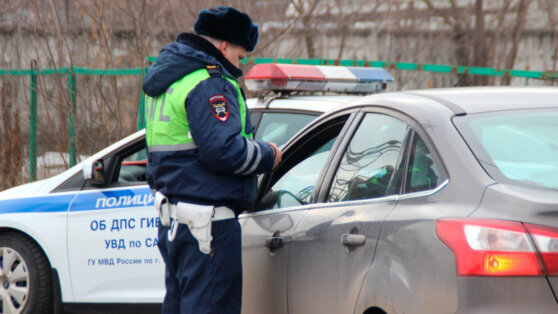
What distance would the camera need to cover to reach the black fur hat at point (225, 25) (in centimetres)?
378

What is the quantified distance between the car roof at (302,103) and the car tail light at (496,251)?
7.84 ft

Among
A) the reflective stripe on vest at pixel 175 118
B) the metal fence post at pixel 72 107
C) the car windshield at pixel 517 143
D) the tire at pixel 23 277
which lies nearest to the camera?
the car windshield at pixel 517 143

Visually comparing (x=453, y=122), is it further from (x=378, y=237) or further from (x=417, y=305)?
(x=417, y=305)

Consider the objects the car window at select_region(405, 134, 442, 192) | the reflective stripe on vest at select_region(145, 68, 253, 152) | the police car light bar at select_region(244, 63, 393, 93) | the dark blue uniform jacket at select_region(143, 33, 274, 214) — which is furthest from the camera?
the police car light bar at select_region(244, 63, 393, 93)

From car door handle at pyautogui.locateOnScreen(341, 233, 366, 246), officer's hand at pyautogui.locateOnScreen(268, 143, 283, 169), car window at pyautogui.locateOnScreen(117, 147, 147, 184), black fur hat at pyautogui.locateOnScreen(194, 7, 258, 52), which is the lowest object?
car window at pyautogui.locateOnScreen(117, 147, 147, 184)

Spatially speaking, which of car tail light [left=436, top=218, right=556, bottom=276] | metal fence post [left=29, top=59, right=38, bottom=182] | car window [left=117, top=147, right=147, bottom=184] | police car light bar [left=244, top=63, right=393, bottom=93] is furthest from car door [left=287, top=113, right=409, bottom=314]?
metal fence post [left=29, top=59, right=38, bottom=182]

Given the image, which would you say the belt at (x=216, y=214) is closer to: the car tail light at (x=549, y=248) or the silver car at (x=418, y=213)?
the silver car at (x=418, y=213)

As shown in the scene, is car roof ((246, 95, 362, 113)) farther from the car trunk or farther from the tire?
the car trunk

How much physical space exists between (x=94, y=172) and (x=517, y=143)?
3.12m

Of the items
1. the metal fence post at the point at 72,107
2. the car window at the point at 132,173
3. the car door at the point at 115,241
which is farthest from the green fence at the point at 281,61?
the car door at the point at 115,241

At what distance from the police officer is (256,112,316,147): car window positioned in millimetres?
1164

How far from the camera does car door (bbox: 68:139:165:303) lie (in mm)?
5148

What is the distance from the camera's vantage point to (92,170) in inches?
205

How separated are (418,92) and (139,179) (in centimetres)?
290
